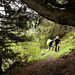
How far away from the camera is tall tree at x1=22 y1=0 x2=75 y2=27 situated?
2.95 meters

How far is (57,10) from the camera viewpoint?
3107mm

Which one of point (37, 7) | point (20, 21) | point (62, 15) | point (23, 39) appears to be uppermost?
point (37, 7)

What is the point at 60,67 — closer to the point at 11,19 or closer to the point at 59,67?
the point at 59,67

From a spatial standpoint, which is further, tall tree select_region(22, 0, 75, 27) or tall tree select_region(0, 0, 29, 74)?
tall tree select_region(0, 0, 29, 74)

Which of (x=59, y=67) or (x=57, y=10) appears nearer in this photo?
(x=57, y=10)

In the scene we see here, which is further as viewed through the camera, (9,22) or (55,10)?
(9,22)

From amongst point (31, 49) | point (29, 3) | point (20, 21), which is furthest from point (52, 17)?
point (31, 49)

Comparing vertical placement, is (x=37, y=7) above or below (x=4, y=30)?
above

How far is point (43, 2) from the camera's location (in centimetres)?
323

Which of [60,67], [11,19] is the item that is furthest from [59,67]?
[11,19]

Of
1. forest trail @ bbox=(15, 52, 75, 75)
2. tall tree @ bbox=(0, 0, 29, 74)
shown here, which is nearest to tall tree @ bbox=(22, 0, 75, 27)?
tall tree @ bbox=(0, 0, 29, 74)

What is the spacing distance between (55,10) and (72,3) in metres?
0.65

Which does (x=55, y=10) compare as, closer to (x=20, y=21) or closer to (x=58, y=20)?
(x=58, y=20)

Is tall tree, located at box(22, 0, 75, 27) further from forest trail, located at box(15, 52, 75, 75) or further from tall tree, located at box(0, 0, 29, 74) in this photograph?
forest trail, located at box(15, 52, 75, 75)
